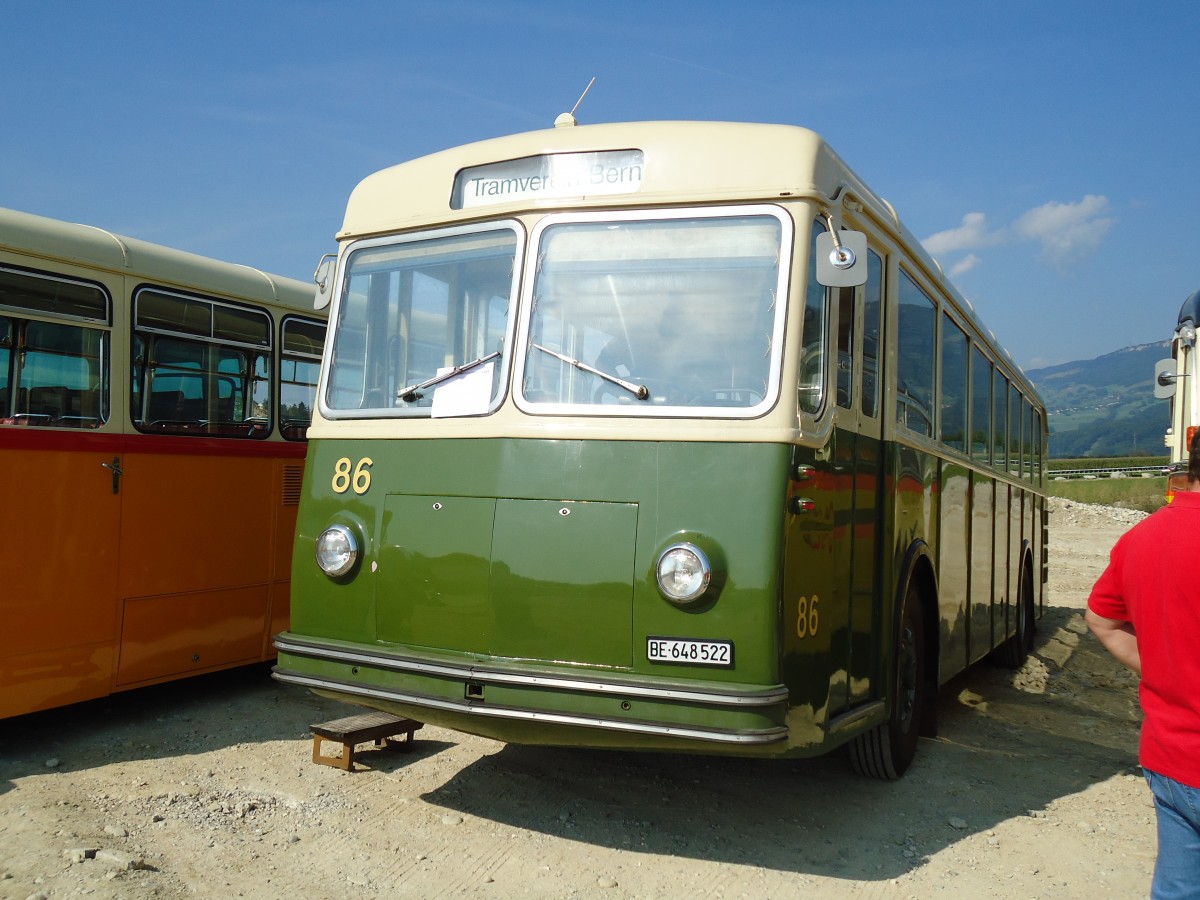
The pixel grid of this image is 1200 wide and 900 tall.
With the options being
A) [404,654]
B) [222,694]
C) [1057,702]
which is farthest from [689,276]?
[1057,702]

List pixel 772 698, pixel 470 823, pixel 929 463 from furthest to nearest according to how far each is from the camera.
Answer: pixel 929 463 → pixel 470 823 → pixel 772 698

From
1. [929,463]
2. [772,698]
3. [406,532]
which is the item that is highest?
[929,463]

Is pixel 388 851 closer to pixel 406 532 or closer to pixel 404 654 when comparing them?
pixel 404 654

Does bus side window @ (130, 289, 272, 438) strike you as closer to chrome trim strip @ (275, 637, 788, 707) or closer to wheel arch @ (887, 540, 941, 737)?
chrome trim strip @ (275, 637, 788, 707)

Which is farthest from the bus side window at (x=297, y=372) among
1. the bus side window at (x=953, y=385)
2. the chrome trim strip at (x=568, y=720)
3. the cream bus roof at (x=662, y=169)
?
the bus side window at (x=953, y=385)

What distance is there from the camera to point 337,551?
5.16m

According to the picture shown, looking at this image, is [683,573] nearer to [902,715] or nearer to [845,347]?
[845,347]

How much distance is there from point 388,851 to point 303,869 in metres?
0.38

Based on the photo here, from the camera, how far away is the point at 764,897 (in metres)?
4.48

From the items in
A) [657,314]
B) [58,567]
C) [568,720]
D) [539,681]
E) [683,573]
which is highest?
[657,314]

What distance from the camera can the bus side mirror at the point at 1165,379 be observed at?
12791mm

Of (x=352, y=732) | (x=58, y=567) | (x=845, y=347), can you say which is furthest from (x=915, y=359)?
(x=58, y=567)

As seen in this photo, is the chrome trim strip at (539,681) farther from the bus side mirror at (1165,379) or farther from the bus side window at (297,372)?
the bus side mirror at (1165,379)

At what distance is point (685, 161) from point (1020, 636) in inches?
309
